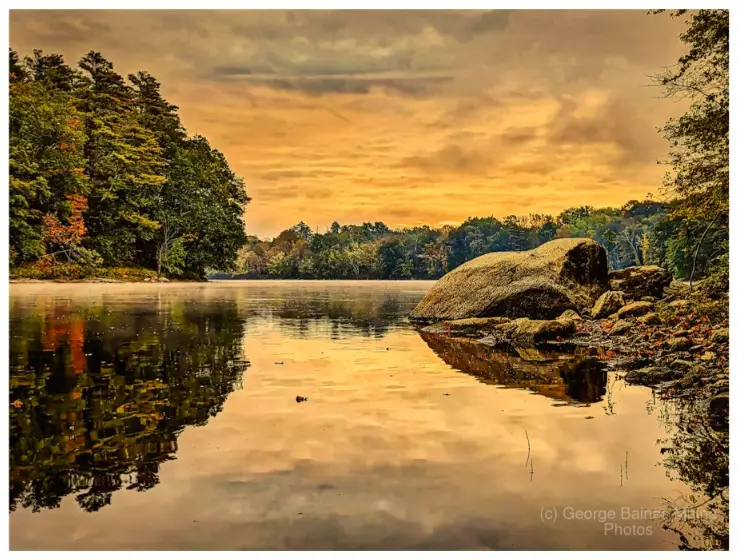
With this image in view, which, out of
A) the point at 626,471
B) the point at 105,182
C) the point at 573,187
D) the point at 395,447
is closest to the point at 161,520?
the point at 395,447

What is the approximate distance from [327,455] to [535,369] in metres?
4.82

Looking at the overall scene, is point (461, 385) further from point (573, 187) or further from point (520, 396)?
point (573, 187)

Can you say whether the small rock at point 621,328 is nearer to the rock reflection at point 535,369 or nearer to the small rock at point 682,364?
the rock reflection at point 535,369

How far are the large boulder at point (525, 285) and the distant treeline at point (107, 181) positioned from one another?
1093 cm

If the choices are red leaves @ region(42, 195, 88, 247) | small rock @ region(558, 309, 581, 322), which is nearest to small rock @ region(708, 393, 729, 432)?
small rock @ region(558, 309, 581, 322)

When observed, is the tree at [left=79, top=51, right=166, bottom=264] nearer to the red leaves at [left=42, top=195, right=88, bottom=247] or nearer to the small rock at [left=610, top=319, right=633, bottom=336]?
the red leaves at [left=42, top=195, right=88, bottom=247]

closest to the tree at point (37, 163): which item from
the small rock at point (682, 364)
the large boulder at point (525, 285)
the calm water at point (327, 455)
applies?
the large boulder at point (525, 285)

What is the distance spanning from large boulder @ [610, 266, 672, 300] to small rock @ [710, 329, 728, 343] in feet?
32.8

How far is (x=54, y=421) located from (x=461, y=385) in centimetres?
456

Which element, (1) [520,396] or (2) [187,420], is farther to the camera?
(1) [520,396]

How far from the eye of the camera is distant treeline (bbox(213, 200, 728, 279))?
90.3 feet

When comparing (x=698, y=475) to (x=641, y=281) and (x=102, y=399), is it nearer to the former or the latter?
(x=102, y=399)

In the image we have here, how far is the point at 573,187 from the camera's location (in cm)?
1670

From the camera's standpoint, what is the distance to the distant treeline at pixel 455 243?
2752 cm
